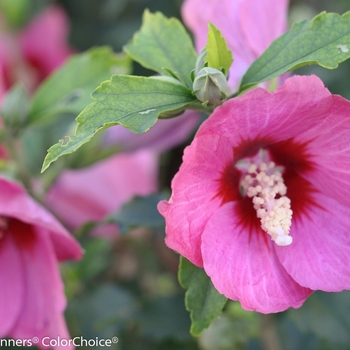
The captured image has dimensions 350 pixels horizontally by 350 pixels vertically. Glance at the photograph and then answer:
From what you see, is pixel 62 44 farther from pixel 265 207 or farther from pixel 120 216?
pixel 265 207

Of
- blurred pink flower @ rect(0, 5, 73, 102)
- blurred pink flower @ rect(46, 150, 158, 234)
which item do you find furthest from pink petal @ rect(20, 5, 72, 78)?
blurred pink flower @ rect(46, 150, 158, 234)

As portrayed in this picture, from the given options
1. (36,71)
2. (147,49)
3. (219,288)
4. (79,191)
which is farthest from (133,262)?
(219,288)

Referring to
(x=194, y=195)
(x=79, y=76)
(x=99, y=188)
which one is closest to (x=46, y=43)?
(x=99, y=188)

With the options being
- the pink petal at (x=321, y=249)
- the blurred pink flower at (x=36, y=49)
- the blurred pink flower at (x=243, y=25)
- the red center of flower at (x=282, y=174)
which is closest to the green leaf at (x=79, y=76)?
the blurred pink flower at (x=243, y=25)

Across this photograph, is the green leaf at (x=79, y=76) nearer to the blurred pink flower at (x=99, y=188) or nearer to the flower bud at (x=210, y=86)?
the blurred pink flower at (x=99, y=188)

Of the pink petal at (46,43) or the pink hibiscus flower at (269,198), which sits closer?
the pink hibiscus flower at (269,198)
